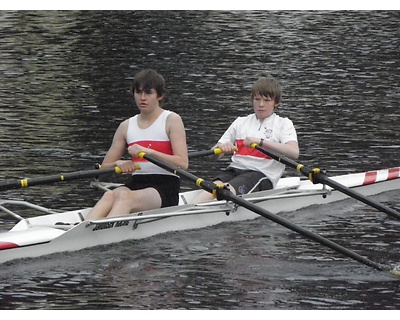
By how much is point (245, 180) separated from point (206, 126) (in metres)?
5.40

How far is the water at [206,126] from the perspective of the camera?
9992 millimetres

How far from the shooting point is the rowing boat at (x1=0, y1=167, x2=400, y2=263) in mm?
10484

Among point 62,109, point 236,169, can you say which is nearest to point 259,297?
point 236,169

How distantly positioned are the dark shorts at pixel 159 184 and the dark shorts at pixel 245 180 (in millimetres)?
953

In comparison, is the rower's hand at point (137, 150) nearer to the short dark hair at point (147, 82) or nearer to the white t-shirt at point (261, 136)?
the short dark hair at point (147, 82)

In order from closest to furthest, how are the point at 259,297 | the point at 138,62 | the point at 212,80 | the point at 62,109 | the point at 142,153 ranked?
1. the point at 259,297
2. the point at 142,153
3. the point at 62,109
4. the point at 212,80
5. the point at 138,62

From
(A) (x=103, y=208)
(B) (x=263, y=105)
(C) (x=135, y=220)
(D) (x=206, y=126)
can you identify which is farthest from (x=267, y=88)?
(D) (x=206, y=126)

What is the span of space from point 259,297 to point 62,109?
31.5 feet

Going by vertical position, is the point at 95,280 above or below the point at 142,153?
below

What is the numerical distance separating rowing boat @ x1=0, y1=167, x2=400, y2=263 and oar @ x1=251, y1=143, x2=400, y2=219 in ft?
1.31

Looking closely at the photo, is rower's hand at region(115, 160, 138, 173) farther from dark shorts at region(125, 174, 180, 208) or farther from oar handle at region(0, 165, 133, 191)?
dark shorts at region(125, 174, 180, 208)

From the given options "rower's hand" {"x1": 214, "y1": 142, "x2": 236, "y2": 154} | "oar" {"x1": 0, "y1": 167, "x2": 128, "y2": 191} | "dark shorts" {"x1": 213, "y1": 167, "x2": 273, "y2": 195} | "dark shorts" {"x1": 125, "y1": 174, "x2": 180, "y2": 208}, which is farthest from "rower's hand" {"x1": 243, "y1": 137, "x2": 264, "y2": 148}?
"oar" {"x1": 0, "y1": 167, "x2": 128, "y2": 191}

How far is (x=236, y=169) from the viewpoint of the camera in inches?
494

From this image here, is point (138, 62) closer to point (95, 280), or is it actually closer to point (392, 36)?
point (392, 36)
